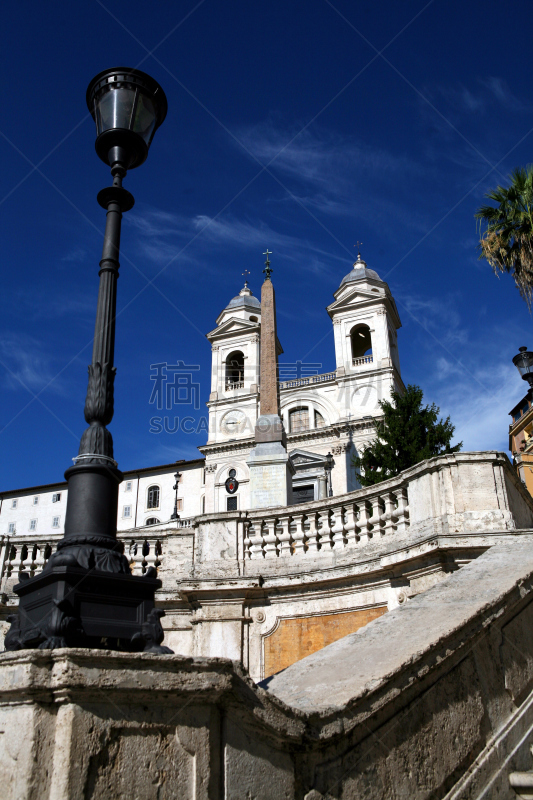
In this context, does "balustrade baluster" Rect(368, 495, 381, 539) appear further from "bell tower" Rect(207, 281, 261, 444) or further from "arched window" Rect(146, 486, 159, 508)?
"arched window" Rect(146, 486, 159, 508)

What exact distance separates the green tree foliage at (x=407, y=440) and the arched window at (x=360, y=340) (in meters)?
24.1

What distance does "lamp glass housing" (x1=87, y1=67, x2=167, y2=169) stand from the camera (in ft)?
20.2

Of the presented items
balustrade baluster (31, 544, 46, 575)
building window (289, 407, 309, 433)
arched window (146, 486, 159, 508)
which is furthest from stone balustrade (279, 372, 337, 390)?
balustrade baluster (31, 544, 46, 575)

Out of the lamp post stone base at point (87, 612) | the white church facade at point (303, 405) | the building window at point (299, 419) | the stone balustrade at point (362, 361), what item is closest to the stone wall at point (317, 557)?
A: the lamp post stone base at point (87, 612)

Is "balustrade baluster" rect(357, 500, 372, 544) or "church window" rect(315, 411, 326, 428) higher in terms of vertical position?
"church window" rect(315, 411, 326, 428)

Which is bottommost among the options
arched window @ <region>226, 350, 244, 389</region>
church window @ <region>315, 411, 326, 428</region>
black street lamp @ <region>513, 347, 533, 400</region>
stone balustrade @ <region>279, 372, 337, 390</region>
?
black street lamp @ <region>513, 347, 533, 400</region>

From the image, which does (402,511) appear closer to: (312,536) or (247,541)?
(312,536)

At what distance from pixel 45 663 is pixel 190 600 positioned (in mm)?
5936

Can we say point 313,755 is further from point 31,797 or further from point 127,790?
point 31,797

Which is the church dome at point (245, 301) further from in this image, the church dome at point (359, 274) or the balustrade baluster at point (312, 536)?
the balustrade baluster at point (312, 536)

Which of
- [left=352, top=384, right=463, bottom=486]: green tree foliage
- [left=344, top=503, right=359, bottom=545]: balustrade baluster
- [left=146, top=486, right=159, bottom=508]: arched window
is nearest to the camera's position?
[left=344, top=503, right=359, bottom=545]: balustrade baluster

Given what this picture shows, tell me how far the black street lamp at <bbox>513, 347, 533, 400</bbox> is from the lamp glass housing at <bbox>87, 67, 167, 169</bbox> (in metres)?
6.89

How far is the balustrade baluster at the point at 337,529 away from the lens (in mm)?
8273

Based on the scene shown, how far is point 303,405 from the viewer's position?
51406 mm
